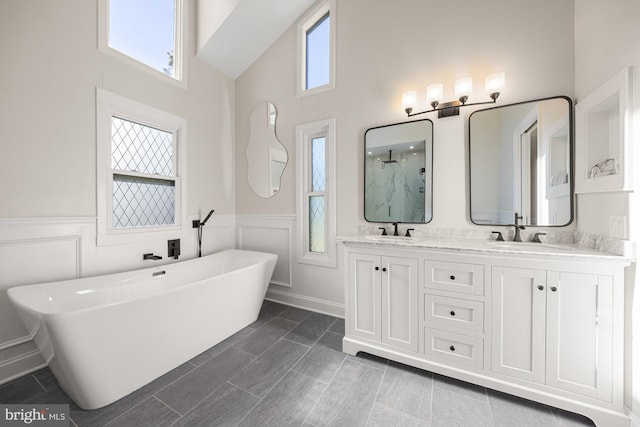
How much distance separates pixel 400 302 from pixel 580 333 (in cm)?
93

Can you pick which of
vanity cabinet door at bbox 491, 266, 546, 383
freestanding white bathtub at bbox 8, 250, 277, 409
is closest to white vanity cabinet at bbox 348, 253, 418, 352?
vanity cabinet door at bbox 491, 266, 546, 383

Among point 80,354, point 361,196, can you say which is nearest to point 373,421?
point 80,354

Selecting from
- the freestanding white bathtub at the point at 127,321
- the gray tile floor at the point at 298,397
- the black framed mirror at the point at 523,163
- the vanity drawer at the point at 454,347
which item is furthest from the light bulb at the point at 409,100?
the gray tile floor at the point at 298,397

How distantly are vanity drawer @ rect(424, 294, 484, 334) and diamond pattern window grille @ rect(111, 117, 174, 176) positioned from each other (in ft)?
9.11

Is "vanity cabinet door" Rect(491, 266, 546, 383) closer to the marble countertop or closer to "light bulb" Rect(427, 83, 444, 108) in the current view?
the marble countertop

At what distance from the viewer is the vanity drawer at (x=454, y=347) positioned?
1.54 metres

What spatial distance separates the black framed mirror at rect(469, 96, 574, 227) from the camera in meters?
1.72

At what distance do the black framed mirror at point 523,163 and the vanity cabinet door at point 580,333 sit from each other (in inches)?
23.1

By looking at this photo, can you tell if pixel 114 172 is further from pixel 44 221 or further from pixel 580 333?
pixel 580 333

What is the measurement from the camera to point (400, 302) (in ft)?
5.80

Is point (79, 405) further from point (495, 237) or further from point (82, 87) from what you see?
point (495, 237)

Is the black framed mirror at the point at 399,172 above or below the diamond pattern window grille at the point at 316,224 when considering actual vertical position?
above

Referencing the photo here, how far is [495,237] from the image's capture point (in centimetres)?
191

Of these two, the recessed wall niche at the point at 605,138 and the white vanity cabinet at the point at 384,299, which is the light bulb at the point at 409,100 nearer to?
the recessed wall niche at the point at 605,138
